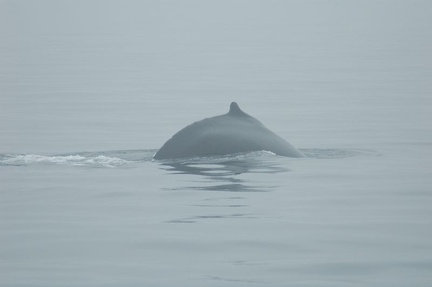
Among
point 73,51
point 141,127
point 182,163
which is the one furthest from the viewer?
point 73,51

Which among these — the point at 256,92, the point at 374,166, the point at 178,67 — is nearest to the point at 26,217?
the point at 374,166

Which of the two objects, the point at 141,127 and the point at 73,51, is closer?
the point at 141,127

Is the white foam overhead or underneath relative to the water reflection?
overhead

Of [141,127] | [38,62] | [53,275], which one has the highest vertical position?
[38,62]

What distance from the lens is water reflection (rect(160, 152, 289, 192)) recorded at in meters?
12.7

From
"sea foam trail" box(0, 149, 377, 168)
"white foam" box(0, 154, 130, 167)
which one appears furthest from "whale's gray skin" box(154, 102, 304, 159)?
"white foam" box(0, 154, 130, 167)

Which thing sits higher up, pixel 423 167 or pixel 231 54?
pixel 231 54

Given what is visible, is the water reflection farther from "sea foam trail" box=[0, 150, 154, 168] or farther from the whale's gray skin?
"sea foam trail" box=[0, 150, 154, 168]

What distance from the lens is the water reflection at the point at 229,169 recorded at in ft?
41.6

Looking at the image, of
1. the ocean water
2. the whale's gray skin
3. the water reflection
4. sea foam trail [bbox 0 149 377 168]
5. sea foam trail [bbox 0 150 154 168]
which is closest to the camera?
the ocean water

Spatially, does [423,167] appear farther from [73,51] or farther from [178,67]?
[73,51]

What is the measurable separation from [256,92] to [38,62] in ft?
52.5

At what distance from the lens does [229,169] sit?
13547 millimetres

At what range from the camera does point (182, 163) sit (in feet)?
46.2
